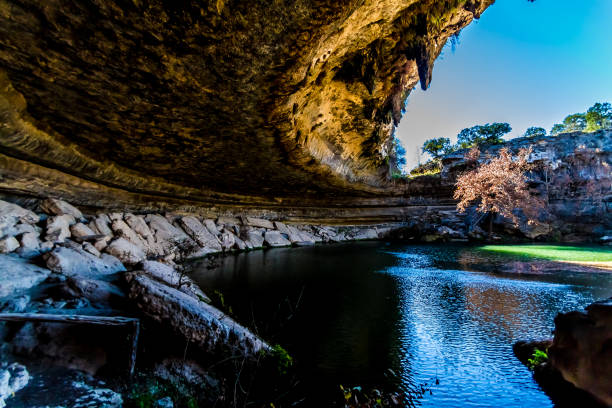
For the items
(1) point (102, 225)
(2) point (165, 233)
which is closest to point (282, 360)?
(1) point (102, 225)

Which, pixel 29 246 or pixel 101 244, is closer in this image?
pixel 29 246

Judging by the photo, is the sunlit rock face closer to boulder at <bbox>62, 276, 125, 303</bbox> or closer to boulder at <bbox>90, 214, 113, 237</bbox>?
boulder at <bbox>90, 214, 113, 237</bbox>

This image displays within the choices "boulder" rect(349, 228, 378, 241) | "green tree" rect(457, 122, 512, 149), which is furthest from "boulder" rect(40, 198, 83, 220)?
"green tree" rect(457, 122, 512, 149)

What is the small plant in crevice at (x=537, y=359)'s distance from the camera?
125 inches

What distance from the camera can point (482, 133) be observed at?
30.8 meters

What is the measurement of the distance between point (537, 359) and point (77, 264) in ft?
22.3

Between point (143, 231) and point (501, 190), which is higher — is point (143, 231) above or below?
below

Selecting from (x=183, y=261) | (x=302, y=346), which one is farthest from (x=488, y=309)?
(x=183, y=261)

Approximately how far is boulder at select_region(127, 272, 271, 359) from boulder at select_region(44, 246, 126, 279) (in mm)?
2337

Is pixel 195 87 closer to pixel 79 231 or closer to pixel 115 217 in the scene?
pixel 79 231

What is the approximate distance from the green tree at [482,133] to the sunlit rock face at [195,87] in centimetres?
2351

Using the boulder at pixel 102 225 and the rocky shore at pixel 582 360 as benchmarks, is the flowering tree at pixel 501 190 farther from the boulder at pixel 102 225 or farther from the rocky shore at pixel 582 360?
the boulder at pixel 102 225

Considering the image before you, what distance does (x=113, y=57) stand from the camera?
4641mm

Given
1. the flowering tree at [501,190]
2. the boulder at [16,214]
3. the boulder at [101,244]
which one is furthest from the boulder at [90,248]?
the flowering tree at [501,190]
